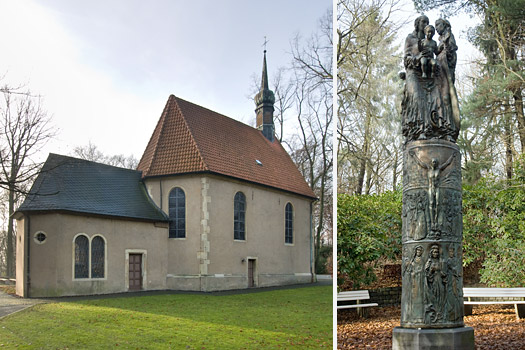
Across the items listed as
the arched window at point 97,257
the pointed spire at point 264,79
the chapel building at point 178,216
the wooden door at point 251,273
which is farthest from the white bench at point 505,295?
the arched window at point 97,257

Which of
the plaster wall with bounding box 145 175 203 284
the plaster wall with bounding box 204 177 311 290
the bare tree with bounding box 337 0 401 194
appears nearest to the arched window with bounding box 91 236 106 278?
the plaster wall with bounding box 145 175 203 284

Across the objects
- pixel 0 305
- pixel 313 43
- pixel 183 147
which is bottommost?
pixel 0 305

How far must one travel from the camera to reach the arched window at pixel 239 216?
29.4 ft

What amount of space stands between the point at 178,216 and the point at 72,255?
8.71 ft

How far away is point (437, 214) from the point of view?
469 centimetres

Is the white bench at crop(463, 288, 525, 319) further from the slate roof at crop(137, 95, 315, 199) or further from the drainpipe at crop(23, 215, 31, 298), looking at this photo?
the drainpipe at crop(23, 215, 31, 298)

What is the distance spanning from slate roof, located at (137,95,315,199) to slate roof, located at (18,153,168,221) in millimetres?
432

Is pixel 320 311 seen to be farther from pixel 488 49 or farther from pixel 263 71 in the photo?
pixel 488 49

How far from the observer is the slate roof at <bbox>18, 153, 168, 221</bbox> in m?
5.37

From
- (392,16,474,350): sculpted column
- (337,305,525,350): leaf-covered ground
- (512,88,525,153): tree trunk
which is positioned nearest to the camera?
(392,16,474,350): sculpted column

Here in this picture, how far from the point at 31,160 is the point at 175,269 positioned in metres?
2.67

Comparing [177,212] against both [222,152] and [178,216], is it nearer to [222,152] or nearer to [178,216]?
[178,216]

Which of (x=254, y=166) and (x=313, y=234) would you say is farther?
(x=254, y=166)

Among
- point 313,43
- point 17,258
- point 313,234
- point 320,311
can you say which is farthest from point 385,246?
point 17,258
